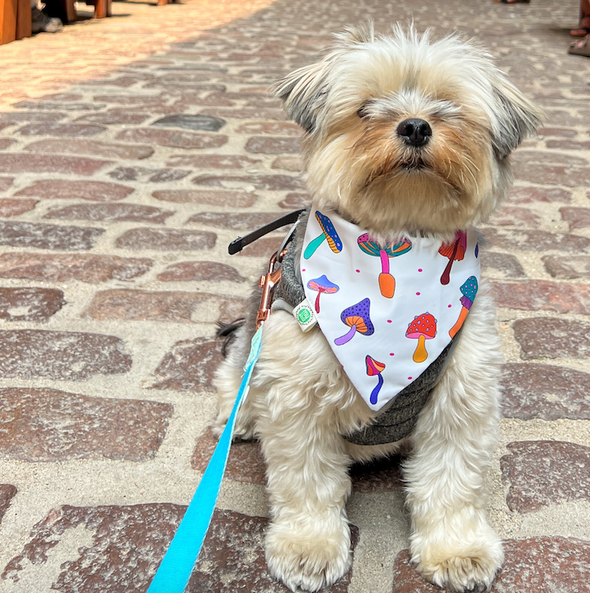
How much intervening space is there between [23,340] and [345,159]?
174cm

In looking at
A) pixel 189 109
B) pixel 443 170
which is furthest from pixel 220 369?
pixel 189 109

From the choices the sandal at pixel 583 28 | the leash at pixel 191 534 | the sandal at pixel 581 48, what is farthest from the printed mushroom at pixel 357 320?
the sandal at pixel 583 28

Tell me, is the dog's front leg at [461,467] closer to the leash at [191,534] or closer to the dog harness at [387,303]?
the dog harness at [387,303]

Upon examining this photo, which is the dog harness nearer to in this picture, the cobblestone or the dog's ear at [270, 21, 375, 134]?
the dog's ear at [270, 21, 375, 134]

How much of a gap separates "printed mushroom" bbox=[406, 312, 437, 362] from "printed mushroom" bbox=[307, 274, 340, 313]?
23 centimetres

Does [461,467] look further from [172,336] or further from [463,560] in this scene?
[172,336]

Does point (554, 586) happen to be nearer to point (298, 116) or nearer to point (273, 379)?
point (273, 379)

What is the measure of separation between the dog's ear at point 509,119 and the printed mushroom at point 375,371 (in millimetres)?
711

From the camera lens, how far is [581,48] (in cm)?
916

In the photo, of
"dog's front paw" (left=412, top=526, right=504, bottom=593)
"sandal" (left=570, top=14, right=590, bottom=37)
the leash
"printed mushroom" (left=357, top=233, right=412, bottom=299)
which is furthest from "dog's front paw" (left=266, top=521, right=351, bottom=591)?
"sandal" (left=570, top=14, right=590, bottom=37)

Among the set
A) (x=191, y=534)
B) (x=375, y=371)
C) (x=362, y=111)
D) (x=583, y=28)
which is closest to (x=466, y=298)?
(x=375, y=371)

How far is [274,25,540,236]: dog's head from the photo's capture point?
5.88ft

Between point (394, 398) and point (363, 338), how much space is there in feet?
0.67

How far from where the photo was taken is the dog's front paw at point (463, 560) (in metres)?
1.85
